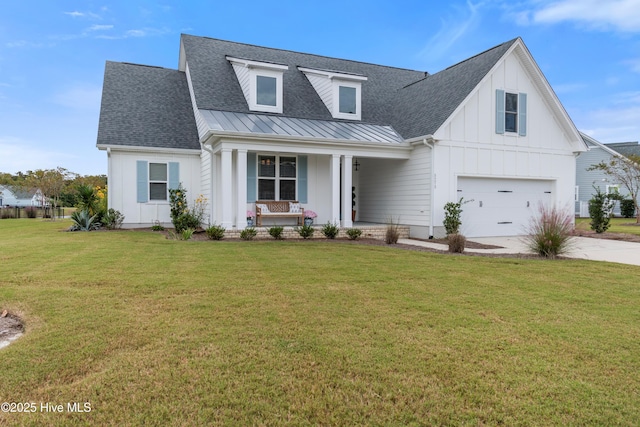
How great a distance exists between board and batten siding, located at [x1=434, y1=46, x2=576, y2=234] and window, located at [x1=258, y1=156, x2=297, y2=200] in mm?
4907

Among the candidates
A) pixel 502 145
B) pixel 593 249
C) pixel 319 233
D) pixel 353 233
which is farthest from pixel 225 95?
pixel 593 249

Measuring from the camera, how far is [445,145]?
12.8 metres

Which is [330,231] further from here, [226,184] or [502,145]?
[502,145]

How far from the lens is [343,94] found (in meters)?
15.1

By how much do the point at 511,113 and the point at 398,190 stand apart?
15.4 ft

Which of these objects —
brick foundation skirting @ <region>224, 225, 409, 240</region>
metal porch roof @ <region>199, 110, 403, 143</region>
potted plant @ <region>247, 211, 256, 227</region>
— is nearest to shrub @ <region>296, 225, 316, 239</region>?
brick foundation skirting @ <region>224, 225, 409, 240</region>

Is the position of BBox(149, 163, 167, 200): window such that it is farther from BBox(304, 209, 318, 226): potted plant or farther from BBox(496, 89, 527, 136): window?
BBox(496, 89, 527, 136): window

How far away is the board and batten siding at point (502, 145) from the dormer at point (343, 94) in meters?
3.96

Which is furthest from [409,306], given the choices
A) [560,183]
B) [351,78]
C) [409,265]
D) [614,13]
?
[614,13]

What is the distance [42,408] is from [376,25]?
18084mm

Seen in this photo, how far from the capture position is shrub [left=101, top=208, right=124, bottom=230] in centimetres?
1362

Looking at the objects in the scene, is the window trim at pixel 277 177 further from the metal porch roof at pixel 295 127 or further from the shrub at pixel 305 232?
the shrub at pixel 305 232

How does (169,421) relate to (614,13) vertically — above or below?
below

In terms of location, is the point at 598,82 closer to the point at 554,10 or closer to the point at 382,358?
the point at 554,10
